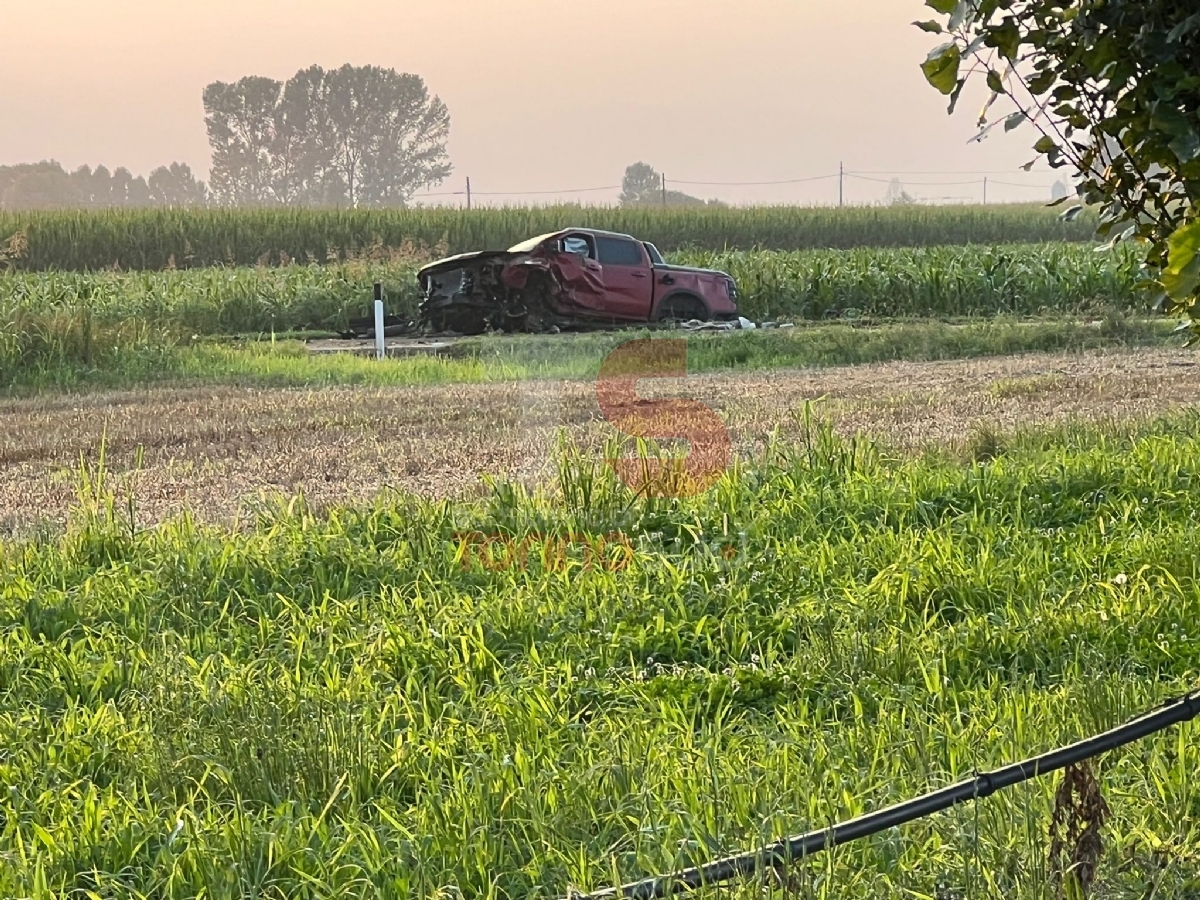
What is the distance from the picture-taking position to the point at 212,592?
213 inches

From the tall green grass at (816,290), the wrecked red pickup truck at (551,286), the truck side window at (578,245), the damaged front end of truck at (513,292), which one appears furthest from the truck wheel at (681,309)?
the tall green grass at (816,290)

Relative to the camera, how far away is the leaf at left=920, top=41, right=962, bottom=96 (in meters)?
2.88

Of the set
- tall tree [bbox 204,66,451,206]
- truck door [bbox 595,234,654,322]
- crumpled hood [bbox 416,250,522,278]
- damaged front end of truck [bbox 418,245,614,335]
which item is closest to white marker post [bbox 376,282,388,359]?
crumpled hood [bbox 416,250,522,278]

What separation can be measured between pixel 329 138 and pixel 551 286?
93.1 m

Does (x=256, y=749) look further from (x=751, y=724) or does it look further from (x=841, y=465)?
(x=841, y=465)

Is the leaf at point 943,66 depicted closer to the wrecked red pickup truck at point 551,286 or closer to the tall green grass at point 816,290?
the wrecked red pickup truck at point 551,286

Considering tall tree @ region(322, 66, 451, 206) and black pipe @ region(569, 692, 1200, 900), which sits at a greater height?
tall tree @ region(322, 66, 451, 206)

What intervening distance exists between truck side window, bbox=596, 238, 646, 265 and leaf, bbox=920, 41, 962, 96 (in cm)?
1709

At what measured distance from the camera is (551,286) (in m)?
19.5

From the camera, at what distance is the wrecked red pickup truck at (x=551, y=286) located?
19266 mm

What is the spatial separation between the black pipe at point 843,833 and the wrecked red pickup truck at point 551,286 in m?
16.6

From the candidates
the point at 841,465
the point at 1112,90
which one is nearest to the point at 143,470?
the point at 841,465

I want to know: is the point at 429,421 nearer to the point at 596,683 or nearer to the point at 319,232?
the point at 596,683

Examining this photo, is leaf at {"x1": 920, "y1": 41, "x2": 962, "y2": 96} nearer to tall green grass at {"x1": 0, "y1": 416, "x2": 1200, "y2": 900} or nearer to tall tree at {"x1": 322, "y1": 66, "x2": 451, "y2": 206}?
tall green grass at {"x1": 0, "y1": 416, "x2": 1200, "y2": 900}
